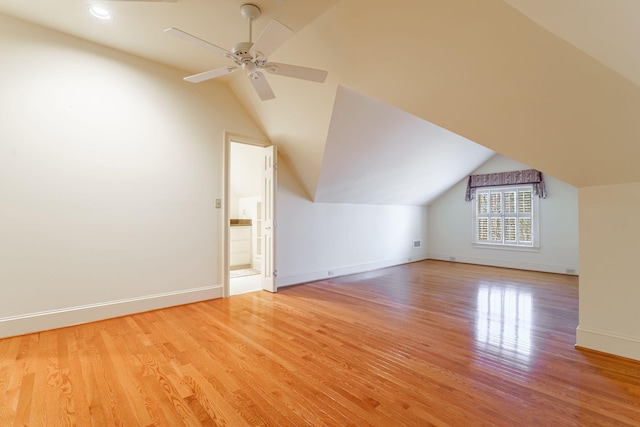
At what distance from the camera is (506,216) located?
656cm

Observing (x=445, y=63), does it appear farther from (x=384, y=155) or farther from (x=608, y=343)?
(x=608, y=343)

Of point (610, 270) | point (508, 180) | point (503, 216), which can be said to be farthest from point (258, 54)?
point (503, 216)

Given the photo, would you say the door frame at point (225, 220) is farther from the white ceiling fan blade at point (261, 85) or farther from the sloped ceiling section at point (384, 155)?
the white ceiling fan blade at point (261, 85)

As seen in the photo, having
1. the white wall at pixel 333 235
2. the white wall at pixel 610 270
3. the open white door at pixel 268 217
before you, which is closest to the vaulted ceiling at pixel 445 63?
the white wall at pixel 610 270

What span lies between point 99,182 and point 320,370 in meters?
3.08

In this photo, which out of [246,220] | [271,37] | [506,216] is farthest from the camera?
[506,216]

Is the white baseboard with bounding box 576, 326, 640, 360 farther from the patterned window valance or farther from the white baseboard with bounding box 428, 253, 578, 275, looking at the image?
the patterned window valance

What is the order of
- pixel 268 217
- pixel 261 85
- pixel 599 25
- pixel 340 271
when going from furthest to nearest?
pixel 340 271, pixel 268 217, pixel 261 85, pixel 599 25

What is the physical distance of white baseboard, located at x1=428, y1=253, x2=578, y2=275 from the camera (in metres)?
5.76

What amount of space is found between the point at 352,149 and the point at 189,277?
287 centimetres

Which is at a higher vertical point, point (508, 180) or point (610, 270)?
point (508, 180)

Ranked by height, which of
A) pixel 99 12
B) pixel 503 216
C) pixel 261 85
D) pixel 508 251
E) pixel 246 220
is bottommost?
pixel 508 251

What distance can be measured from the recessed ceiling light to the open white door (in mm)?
2343

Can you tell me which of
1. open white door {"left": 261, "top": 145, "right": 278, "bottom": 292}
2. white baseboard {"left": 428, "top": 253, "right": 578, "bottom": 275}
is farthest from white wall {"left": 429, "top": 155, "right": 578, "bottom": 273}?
open white door {"left": 261, "top": 145, "right": 278, "bottom": 292}
